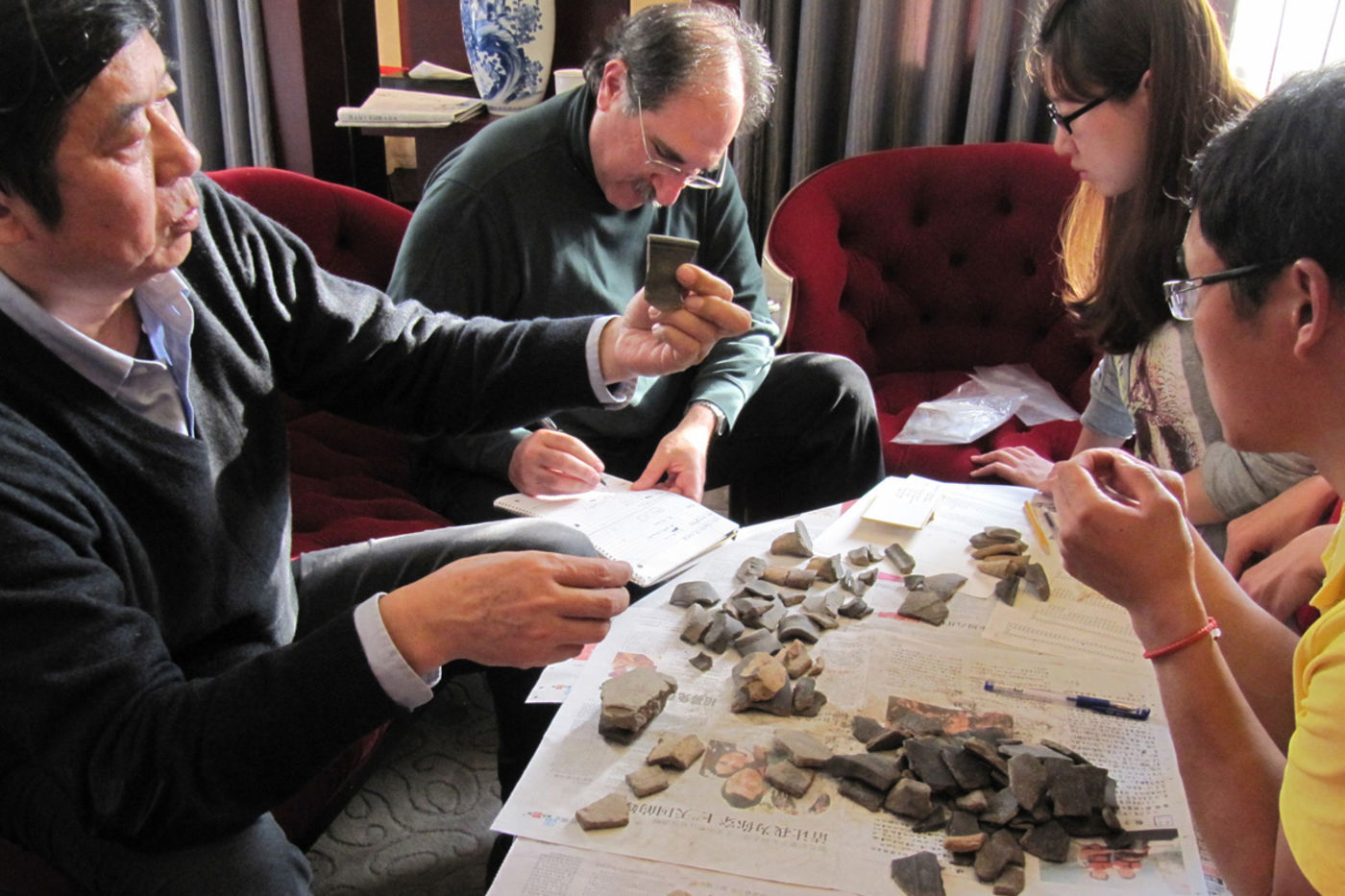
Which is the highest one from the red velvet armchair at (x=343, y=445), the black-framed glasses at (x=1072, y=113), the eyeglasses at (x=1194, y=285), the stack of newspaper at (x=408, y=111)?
the black-framed glasses at (x=1072, y=113)

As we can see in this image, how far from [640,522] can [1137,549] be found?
0.74 m

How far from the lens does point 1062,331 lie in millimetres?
2445

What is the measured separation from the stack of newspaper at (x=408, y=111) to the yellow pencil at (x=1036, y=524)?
5.53 ft

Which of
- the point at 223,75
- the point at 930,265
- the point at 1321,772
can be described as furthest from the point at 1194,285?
the point at 223,75

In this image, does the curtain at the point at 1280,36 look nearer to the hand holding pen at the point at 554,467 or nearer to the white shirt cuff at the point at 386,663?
the hand holding pen at the point at 554,467

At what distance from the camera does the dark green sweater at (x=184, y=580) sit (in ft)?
2.92

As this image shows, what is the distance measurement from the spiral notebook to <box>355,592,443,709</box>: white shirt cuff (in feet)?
1.46

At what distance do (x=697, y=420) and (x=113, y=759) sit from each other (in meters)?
1.15

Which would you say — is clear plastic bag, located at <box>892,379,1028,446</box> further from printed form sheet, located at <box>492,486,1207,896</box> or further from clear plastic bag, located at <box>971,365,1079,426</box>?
printed form sheet, located at <box>492,486,1207,896</box>

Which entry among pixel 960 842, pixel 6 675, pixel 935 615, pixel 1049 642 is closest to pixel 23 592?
pixel 6 675

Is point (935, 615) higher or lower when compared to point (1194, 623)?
lower

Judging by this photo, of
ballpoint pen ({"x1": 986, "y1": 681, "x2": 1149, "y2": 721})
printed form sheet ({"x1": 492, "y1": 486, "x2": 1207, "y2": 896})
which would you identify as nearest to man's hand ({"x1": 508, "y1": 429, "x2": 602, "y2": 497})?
printed form sheet ({"x1": 492, "y1": 486, "x2": 1207, "y2": 896})

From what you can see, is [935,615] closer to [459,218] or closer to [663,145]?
[663,145]

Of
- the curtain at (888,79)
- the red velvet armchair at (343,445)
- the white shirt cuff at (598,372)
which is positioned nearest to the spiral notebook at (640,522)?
the white shirt cuff at (598,372)
